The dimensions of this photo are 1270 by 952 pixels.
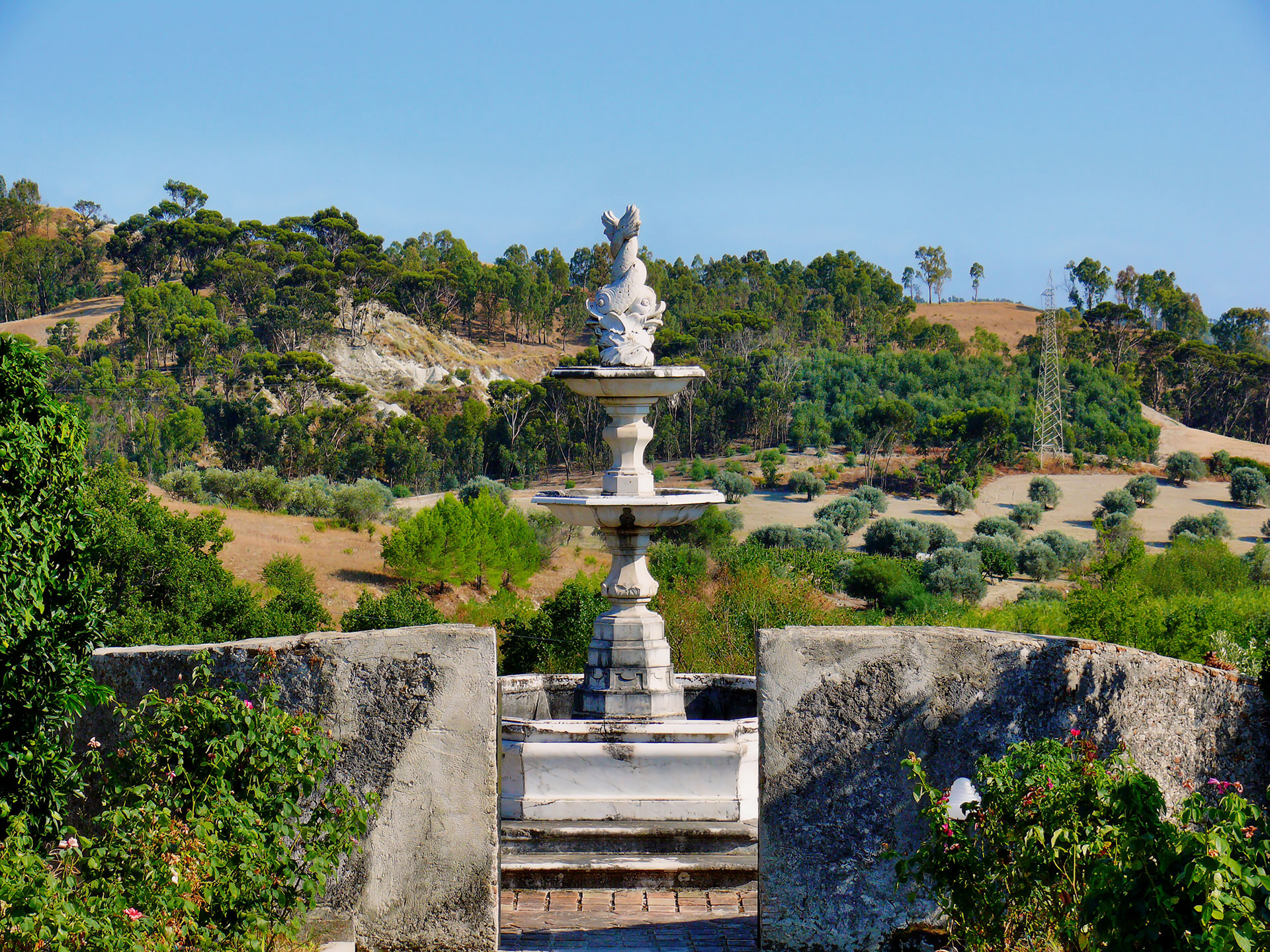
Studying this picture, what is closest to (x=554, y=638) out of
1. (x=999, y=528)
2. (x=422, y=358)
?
(x=999, y=528)

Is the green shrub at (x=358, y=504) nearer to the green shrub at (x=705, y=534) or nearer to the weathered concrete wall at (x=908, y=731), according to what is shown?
the green shrub at (x=705, y=534)

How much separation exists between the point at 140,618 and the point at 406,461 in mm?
26741

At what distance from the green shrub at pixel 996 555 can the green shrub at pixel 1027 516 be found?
4.45 meters

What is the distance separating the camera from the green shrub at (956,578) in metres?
23.4

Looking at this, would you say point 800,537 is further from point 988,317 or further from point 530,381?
point 988,317

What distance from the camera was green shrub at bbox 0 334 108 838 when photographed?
3.69 m

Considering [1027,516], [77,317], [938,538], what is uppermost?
[77,317]

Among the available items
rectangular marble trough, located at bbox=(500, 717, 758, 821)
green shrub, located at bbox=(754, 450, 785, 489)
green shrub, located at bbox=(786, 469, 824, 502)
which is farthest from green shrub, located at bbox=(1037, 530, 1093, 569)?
rectangular marble trough, located at bbox=(500, 717, 758, 821)

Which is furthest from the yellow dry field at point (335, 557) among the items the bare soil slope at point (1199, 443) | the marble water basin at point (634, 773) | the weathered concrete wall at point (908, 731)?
the bare soil slope at point (1199, 443)

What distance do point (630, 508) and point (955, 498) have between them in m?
28.1

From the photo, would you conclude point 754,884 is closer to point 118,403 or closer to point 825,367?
point 118,403

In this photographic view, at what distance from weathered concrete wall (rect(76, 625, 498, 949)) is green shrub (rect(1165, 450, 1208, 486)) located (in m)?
36.8

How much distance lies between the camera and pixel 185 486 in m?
32.7

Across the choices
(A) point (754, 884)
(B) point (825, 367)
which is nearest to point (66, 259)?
(B) point (825, 367)
